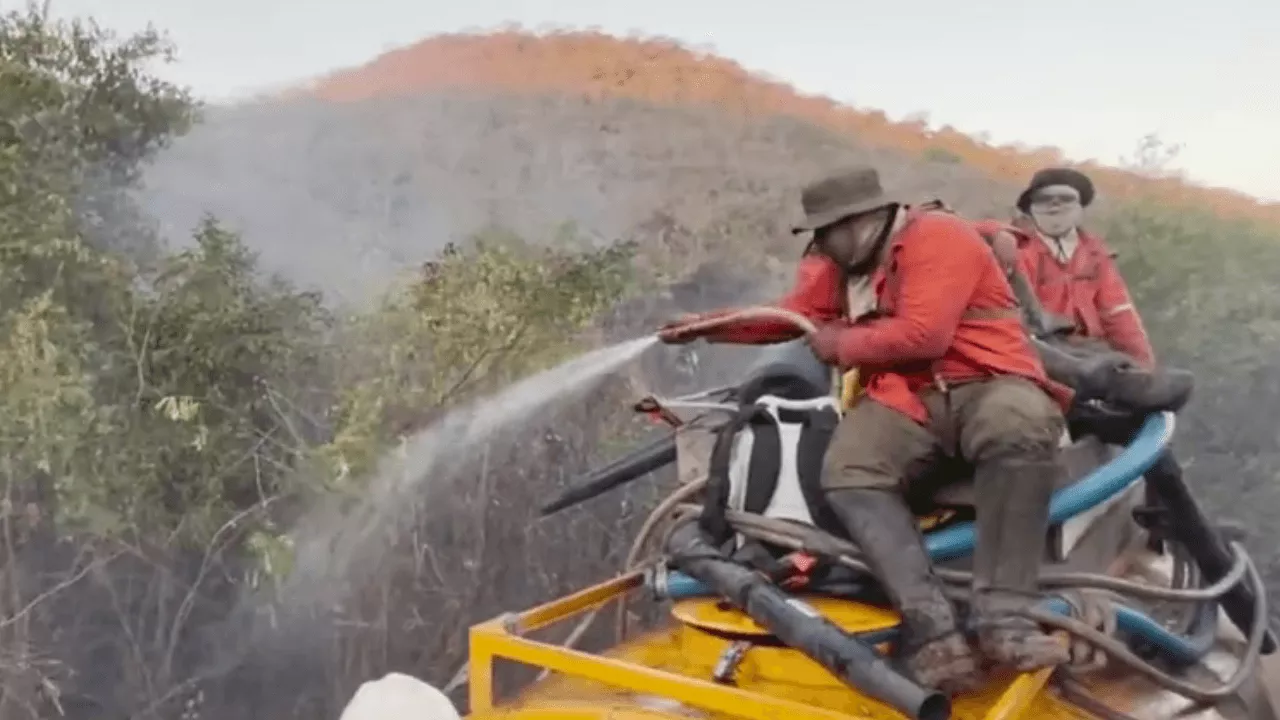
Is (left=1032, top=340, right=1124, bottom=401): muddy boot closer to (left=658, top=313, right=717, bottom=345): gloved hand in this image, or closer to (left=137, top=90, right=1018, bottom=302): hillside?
(left=658, top=313, right=717, bottom=345): gloved hand

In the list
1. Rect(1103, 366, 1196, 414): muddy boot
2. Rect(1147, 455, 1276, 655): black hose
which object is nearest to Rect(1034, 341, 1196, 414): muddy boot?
Rect(1103, 366, 1196, 414): muddy boot

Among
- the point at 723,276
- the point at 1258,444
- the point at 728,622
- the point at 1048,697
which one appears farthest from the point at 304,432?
the point at 1258,444

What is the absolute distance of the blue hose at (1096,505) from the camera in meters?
2.00

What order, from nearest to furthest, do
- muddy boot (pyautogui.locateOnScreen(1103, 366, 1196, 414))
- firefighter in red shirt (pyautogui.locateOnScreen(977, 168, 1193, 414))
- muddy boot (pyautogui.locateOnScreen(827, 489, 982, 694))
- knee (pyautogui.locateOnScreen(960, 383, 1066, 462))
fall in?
1. muddy boot (pyautogui.locateOnScreen(827, 489, 982, 694))
2. knee (pyautogui.locateOnScreen(960, 383, 1066, 462))
3. muddy boot (pyautogui.locateOnScreen(1103, 366, 1196, 414))
4. firefighter in red shirt (pyautogui.locateOnScreen(977, 168, 1193, 414))

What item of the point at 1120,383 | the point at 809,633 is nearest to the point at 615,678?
the point at 809,633

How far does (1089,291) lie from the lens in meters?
3.23

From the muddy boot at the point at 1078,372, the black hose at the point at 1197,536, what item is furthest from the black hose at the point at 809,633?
the black hose at the point at 1197,536

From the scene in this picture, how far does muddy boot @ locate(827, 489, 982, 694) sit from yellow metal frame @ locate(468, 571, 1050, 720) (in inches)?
2.9

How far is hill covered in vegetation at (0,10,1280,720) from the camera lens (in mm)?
3268

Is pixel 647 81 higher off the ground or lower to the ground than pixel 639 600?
higher

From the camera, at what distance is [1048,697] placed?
2.00 metres

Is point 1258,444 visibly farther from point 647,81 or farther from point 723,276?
point 647,81

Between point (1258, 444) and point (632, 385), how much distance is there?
1.92m

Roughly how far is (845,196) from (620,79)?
190cm
